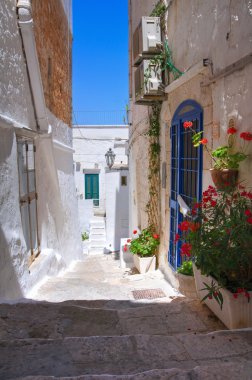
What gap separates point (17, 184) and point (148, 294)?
262cm

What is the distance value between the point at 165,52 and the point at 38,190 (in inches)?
132

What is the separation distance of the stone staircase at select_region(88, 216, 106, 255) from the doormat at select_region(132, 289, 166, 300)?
35.0ft

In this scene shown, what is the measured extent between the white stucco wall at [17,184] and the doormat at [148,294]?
155cm

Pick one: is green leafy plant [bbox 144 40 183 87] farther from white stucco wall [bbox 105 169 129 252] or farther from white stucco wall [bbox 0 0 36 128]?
white stucco wall [bbox 105 169 129 252]

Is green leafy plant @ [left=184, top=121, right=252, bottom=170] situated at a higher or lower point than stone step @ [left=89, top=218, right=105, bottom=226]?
higher

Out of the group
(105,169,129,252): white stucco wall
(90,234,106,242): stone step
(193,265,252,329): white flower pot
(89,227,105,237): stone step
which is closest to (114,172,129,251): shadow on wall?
(105,169,129,252): white stucco wall

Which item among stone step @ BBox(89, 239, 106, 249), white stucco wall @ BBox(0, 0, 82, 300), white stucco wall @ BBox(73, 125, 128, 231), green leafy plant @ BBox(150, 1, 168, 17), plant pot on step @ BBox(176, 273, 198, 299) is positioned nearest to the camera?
white stucco wall @ BBox(0, 0, 82, 300)

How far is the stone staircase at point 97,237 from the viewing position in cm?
1619

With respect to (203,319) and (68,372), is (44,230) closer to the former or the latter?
(203,319)

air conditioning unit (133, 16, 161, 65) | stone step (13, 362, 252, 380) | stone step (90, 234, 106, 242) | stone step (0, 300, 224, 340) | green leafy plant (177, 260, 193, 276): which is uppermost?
air conditioning unit (133, 16, 161, 65)

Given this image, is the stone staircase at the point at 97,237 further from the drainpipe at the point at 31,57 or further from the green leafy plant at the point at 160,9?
the green leafy plant at the point at 160,9

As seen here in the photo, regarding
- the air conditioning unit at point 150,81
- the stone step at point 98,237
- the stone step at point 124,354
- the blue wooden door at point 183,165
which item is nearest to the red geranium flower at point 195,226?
the stone step at point 124,354

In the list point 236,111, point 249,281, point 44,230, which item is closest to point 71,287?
point 44,230

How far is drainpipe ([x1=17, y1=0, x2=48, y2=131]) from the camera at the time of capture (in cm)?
483
